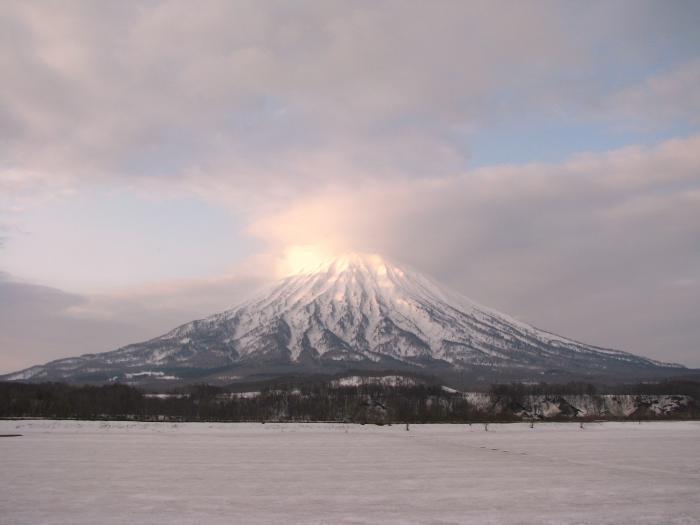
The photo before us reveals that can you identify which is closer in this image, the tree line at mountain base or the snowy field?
the snowy field

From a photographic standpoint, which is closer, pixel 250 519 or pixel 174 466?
pixel 250 519

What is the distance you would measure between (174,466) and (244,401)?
441 feet

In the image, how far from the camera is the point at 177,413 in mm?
136000

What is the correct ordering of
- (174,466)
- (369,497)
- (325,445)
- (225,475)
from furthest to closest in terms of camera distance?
(325,445)
(174,466)
(225,475)
(369,497)

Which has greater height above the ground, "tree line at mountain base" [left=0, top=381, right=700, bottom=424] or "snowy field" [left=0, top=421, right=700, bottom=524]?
"tree line at mountain base" [left=0, top=381, right=700, bottom=424]

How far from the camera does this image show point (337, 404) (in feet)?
518

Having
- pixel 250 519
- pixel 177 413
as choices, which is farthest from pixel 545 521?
pixel 177 413

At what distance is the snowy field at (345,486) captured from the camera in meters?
18.3

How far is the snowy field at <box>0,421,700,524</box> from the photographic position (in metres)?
18.3

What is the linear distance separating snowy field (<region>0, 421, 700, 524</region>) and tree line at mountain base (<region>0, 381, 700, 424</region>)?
74.6 m

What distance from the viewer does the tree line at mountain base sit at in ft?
402

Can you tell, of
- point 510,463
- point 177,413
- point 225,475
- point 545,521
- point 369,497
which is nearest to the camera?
point 545,521

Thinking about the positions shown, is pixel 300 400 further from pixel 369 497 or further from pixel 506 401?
pixel 369 497

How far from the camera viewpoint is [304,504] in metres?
20.3
